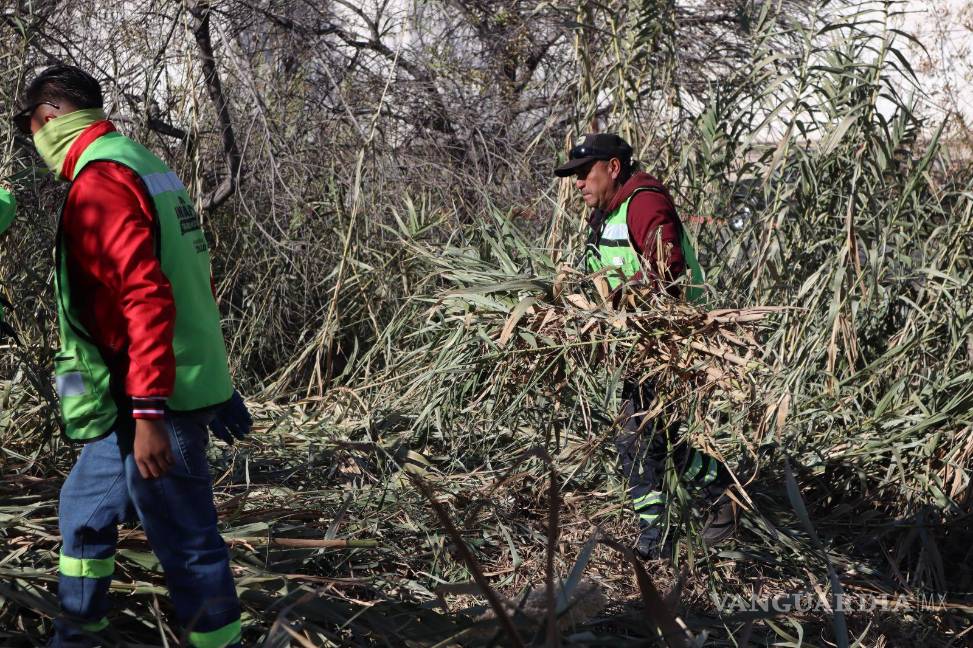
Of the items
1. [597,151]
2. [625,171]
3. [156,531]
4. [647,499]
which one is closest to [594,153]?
[597,151]

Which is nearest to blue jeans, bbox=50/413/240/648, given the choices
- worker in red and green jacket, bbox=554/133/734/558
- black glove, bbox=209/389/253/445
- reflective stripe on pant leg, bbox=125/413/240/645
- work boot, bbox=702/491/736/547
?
reflective stripe on pant leg, bbox=125/413/240/645

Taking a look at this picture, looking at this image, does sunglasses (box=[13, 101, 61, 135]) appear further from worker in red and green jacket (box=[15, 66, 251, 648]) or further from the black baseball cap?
the black baseball cap

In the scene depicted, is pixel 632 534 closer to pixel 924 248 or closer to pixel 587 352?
pixel 587 352

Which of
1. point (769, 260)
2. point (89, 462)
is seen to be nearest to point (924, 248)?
point (769, 260)

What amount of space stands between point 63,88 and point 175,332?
61 cm

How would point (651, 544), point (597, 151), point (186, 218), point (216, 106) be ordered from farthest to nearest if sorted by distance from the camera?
point (216, 106), point (597, 151), point (651, 544), point (186, 218)

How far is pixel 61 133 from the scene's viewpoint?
89.2 inches

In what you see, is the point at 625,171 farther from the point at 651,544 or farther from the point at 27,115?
the point at 27,115

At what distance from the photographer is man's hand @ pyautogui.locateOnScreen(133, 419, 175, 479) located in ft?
6.91

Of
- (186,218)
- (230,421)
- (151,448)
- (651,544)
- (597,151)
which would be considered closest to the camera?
(151,448)

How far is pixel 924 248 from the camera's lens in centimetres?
396

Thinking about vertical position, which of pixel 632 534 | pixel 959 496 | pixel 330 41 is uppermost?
pixel 330 41

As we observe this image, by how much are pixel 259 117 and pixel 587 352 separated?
2.96m

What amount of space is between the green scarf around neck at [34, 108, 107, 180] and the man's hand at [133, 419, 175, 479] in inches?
25.9
